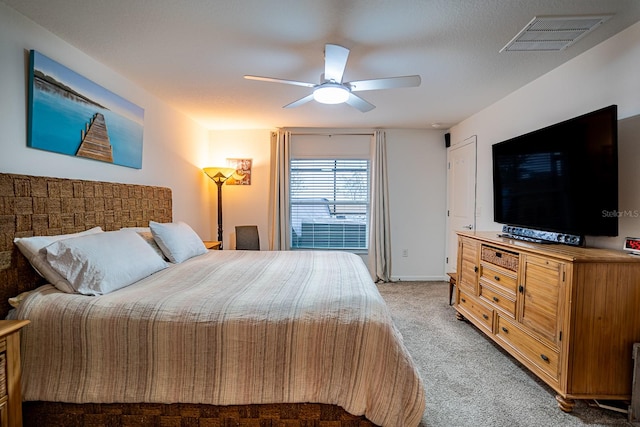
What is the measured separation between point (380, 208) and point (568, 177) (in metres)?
2.59

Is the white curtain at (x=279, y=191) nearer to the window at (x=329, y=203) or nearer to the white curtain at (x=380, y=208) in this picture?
the window at (x=329, y=203)

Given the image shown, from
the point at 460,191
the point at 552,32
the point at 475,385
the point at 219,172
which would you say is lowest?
the point at 475,385

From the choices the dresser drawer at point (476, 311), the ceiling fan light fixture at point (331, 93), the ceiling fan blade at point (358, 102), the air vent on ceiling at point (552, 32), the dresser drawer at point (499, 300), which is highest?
the air vent on ceiling at point (552, 32)

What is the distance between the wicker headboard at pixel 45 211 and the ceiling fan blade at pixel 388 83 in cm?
220

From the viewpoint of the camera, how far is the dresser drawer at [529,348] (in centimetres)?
185

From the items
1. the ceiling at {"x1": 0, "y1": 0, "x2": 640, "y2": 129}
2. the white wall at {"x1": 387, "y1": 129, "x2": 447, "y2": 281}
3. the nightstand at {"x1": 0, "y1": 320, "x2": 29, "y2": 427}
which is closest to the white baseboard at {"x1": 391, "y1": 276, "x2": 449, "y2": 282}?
the white wall at {"x1": 387, "y1": 129, "x2": 447, "y2": 281}

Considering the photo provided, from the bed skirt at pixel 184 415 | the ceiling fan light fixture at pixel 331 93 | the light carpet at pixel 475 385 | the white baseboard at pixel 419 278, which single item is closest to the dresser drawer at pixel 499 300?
the light carpet at pixel 475 385

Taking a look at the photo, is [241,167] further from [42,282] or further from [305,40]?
[42,282]

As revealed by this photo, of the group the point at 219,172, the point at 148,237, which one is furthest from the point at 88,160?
the point at 219,172

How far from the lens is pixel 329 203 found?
4.77m

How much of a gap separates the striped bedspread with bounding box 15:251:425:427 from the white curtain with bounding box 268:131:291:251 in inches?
123

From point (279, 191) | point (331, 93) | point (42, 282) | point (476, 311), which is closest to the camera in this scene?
point (42, 282)

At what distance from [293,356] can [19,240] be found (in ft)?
5.72

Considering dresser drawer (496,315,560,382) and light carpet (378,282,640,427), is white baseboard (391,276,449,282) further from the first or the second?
dresser drawer (496,315,560,382)
